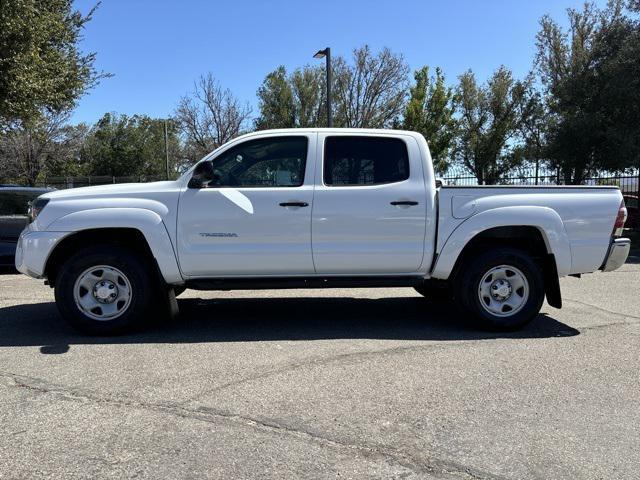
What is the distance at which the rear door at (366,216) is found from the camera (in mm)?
5707

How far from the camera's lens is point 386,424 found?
3.70 metres

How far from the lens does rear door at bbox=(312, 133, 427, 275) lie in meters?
5.71

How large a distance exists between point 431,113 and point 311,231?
77.9 ft

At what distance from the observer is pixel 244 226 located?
5.65m

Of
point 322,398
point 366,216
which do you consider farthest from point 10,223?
point 322,398

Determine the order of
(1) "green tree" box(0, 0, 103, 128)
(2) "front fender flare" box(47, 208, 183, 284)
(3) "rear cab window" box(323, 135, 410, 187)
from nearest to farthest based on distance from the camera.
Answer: (2) "front fender flare" box(47, 208, 183, 284), (3) "rear cab window" box(323, 135, 410, 187), (1) "green tree" box(0, 0, 103, 128)

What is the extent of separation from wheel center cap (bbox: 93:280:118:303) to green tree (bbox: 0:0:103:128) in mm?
8099

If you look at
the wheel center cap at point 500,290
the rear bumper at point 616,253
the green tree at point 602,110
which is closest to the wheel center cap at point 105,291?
the wheel center cap at point 500,290

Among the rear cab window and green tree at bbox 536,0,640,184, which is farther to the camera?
green tree at bbox 536,0,640,184

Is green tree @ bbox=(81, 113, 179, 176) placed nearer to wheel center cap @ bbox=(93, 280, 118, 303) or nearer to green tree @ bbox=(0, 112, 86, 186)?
green tree @ bbox=(0, 112, 86, 186)

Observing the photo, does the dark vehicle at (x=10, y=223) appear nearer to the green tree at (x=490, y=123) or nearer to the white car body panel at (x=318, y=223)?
the white car body panel at (x=318, y=223)

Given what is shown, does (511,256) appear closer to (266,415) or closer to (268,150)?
(268,150)

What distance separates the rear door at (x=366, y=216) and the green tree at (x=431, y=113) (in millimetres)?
22073

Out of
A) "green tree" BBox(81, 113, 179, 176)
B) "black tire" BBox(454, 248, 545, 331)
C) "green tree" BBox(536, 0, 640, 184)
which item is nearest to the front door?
"black tire" BBox(454, 248, 545, 331)
